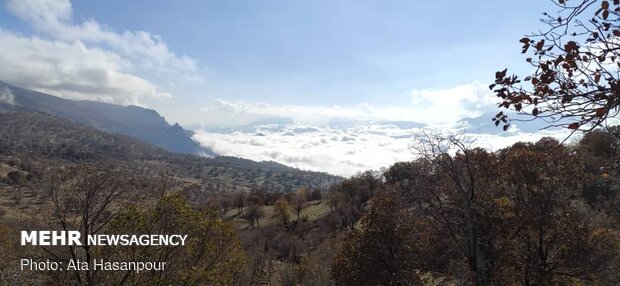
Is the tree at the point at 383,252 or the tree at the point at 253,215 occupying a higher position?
the tree at the point at 383,252

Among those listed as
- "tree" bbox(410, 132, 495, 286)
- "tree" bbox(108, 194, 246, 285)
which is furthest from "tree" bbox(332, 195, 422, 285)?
"tree" bbox(108, 194, 246, 285)

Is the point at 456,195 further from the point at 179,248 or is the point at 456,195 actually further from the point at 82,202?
the point at 82,202

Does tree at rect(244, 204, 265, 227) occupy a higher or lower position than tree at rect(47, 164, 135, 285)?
lower

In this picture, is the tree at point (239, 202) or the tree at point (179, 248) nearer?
the tree at point (179, 248)

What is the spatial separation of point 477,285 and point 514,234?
21.2ft

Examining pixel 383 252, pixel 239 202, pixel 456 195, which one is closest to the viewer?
pixel 383 252

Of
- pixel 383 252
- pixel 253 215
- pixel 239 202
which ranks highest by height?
pixel 383 252

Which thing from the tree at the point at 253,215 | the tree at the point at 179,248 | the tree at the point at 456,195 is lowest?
the tree at the point at 253,215

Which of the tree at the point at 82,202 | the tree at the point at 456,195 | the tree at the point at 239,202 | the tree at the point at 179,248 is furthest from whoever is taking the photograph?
the tree at the point at 239,202

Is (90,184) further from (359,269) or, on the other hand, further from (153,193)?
(359,269)

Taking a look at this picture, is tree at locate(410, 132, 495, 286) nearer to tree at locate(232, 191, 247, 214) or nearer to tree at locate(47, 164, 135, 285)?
tree at locate(47, 164, 135, 285)

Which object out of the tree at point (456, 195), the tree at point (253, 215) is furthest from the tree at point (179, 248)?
the tree at point (253, 215)

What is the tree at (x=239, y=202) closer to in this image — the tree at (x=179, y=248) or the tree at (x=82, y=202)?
the tree at (x=179, y=248)

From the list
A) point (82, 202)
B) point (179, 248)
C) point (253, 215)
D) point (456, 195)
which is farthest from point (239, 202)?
point (456, 195)
